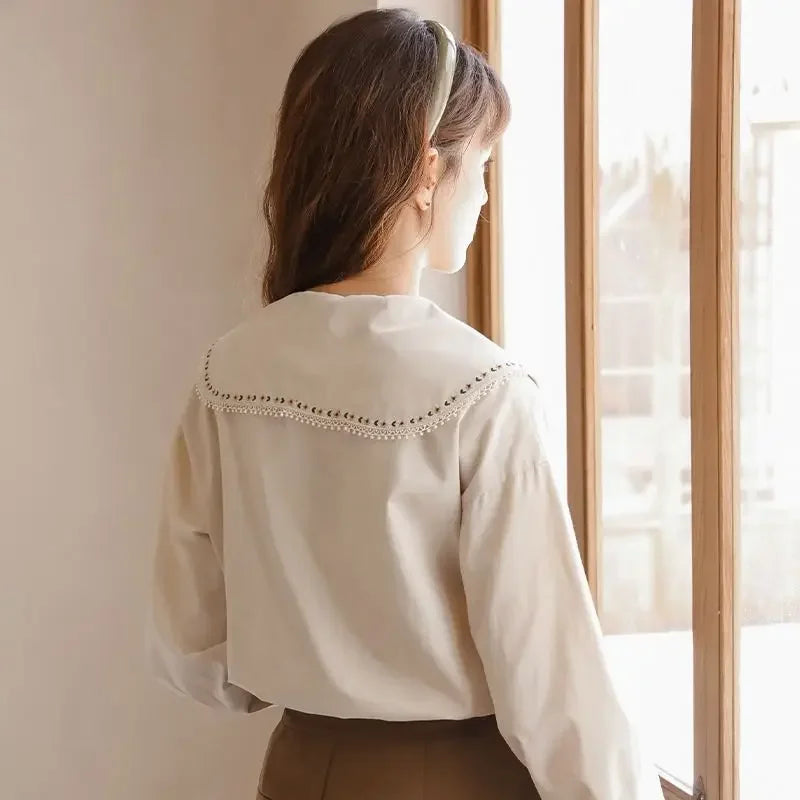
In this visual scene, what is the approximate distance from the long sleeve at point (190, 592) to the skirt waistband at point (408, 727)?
181 millimetres

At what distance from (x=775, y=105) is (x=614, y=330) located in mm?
455

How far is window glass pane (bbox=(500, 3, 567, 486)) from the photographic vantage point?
1787mm

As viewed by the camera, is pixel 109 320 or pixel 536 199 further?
pixel 109 320

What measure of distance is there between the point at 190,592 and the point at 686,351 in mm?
637

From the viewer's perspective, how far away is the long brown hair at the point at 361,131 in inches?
40.3

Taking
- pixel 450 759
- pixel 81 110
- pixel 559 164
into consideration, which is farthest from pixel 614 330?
pixel 81 110

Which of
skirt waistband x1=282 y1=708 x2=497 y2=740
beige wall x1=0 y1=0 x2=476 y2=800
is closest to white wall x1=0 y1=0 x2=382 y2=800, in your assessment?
beige wall x1=0 y1=0 x2=476 y2=800

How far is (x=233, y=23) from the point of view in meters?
2.29

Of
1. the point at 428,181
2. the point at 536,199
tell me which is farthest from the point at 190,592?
the point at 536,199

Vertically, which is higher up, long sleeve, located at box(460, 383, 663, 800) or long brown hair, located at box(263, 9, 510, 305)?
long brown hair, located at box(263, 9, 510, 305)

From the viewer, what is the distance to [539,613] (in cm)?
98

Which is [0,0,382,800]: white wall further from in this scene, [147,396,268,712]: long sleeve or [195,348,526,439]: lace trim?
[195,348,526,439]: lace trim

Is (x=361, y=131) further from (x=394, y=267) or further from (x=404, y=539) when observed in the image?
(x=404, y=539)

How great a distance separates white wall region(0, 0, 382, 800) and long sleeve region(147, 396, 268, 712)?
1.09 m
